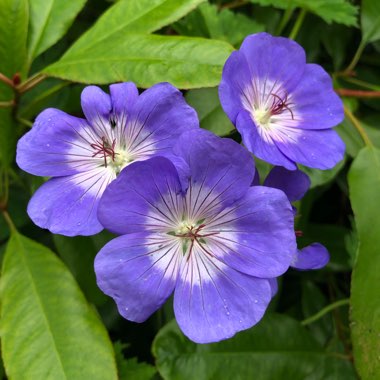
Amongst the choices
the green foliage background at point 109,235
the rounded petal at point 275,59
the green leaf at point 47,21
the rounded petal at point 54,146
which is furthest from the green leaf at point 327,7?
the rounded petal at point 54,146

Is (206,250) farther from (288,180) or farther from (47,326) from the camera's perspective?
(47,326)

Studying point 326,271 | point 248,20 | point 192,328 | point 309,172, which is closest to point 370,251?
point 309,172

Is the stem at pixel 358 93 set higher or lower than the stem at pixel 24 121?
lower

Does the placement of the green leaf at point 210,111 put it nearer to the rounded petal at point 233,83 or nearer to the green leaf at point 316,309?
the rounded petal at point 233,83

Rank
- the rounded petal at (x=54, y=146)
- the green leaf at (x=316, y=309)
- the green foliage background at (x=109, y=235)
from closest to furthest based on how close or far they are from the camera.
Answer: the rounded petal at (x=54, y=146) → the green foliage background at (x=109, y=235) → the green leaf at (x=316, y=309)

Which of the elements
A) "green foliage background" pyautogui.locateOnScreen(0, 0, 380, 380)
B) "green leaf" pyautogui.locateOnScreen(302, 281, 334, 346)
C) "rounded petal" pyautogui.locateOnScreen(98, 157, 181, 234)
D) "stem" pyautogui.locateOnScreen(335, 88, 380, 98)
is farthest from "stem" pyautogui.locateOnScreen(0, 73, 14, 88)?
"green leaf" pyautogui.locateOnScreen(302, 281, 334, 346)

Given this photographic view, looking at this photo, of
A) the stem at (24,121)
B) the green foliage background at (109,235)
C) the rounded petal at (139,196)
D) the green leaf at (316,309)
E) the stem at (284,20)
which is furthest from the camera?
the green leaf at (316,309)

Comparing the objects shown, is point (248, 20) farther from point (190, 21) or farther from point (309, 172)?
point (309, 172)
